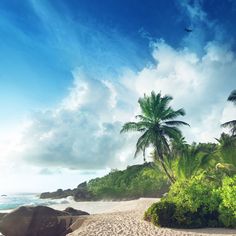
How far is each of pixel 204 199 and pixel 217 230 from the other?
7.76 feet

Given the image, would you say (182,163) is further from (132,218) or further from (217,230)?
(217,230)

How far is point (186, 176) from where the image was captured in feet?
144

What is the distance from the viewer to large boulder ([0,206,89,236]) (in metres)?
24.5

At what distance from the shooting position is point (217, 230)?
2070 centimetres

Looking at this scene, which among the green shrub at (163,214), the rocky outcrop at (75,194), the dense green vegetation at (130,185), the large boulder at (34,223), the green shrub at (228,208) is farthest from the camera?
the rocky outcrop at (75,194)

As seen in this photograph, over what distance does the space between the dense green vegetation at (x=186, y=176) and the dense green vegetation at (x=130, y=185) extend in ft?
87.7

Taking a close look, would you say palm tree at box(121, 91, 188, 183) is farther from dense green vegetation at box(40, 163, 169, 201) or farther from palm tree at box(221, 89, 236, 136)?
dense green vegetation at box(40, 163, 169, 201)

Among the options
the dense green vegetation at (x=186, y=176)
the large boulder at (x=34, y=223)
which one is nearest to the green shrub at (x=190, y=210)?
the dense green vegetation at (x=186, y=176)

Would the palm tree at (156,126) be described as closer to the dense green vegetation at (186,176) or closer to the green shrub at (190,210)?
the dense green vegetation at (186,176)

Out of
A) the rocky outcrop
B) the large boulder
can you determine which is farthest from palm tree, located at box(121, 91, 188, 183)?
the rocky outcrop

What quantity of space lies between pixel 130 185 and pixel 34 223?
56.4 m

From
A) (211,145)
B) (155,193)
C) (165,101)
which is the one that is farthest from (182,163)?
(211,145)

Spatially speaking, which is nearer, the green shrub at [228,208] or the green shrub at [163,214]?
the green shrub at [228,208]

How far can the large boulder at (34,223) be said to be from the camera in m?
24.5
